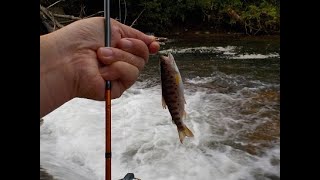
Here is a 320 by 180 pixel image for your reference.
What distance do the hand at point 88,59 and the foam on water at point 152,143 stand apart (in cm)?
228

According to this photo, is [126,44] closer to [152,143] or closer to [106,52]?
[106,52]

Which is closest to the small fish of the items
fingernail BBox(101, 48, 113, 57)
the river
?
fingernail BBox(101, 48, 113, 57)

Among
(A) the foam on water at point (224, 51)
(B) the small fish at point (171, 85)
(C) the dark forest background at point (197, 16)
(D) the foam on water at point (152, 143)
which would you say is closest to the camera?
(B) the small fish at point (171, 85)

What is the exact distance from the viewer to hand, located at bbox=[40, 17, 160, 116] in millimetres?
1891

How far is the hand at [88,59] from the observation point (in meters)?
1.89

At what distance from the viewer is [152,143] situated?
219 inches

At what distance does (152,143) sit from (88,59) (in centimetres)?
369

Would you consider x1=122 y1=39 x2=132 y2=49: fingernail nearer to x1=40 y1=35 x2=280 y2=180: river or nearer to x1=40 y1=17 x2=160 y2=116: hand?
x1=40 y1=17 x2=160 y2=116: hand

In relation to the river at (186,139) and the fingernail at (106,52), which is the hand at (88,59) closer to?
the fingernail at (106,52)

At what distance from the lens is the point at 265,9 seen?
18.2m

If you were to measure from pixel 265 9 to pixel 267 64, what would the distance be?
342 inches

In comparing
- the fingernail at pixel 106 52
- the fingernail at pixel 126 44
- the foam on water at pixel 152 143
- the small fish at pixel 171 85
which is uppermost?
the fingernail at pixel 126 44

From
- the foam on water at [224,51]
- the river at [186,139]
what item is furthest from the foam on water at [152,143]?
the foam on water at [224,51]

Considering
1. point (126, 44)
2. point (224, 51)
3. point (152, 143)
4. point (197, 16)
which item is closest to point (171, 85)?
point (126, 44)
